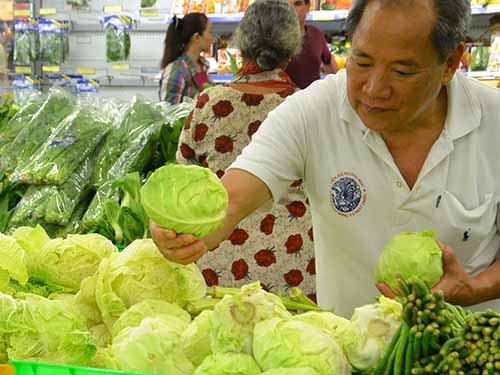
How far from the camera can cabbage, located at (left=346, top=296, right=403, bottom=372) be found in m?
1.11

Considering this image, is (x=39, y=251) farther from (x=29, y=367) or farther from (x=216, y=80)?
(x=216, y=80)

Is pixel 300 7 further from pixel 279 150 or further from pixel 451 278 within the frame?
pixel 451 278

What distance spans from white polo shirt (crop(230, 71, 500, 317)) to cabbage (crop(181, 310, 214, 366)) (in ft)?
1.97

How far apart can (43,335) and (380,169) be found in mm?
952

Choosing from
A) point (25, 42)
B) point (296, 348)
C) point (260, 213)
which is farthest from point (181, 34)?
point (296, 348)

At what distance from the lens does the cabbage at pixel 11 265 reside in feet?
4.78

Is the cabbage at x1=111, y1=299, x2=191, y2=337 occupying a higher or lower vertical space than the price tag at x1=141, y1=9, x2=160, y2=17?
lower

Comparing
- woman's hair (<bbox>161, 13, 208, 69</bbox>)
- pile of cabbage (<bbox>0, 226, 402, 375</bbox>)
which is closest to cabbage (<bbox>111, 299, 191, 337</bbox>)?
pile of cabbage (<bbox>0, 226, 402, 375</bbox>)

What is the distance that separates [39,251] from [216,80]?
461 centimetres

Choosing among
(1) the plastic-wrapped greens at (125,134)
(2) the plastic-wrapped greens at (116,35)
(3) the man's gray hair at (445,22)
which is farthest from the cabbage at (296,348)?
(2) the plastic-wrapped greens at (116,35)

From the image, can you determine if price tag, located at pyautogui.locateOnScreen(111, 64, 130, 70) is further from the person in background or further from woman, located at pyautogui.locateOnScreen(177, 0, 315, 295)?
woman, located at pyautogui.locateOnScreen(177, 0, 315, 295)

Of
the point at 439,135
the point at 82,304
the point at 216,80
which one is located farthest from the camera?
the point at 216,80

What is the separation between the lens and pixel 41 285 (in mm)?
1618

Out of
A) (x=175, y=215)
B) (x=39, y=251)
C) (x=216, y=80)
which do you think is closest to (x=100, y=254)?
(x=39, y=251)
